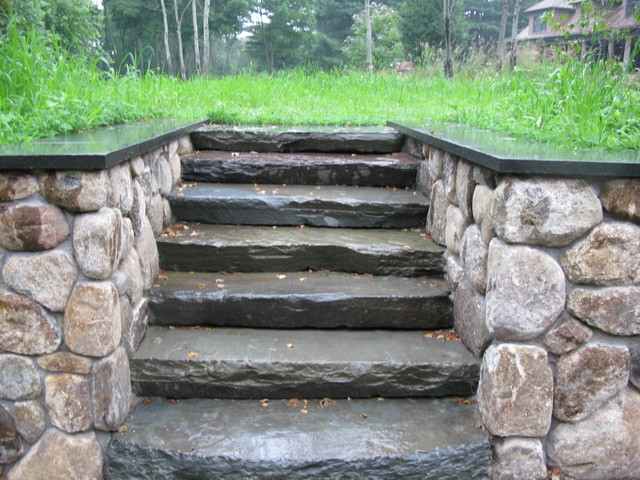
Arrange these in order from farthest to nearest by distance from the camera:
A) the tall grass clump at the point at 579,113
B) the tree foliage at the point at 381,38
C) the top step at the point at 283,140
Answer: the tree foliage at the point at 381,38
the top step at the point at 283,140
the tall grass clump at the point at 579,113

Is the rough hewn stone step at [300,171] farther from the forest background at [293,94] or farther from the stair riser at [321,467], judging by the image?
the stair riser at [321,467]

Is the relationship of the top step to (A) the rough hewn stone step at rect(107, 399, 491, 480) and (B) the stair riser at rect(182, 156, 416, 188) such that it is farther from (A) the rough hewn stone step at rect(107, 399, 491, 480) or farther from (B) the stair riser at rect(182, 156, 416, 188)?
(A) the rough hewn stone step at rect(107, 399, 491, 480)

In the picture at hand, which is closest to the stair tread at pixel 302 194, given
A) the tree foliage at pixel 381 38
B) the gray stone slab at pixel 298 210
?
the gray stone slab at pixel 298 210

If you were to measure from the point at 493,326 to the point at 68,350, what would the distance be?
1685 mm

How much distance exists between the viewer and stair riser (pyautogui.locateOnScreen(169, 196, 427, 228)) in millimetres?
3355

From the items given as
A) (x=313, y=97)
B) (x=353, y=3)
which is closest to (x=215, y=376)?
(x=313, y=97)

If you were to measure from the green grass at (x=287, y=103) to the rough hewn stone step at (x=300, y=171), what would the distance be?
1.97 ft

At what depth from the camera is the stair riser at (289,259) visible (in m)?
3.02

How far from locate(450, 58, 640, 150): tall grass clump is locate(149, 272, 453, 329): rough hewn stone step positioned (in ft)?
3.35

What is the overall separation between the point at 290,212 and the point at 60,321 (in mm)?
1528

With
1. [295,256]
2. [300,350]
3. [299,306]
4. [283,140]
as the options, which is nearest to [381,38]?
[283,140]

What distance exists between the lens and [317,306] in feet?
9.02

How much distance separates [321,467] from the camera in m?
2.15

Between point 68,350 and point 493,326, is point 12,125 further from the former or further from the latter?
point 493,326
